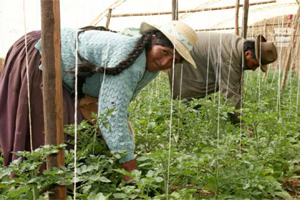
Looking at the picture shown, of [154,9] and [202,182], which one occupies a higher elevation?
[154,9]

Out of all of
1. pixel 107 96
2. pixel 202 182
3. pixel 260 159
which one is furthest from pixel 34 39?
pixel 260 159

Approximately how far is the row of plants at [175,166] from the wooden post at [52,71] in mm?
76

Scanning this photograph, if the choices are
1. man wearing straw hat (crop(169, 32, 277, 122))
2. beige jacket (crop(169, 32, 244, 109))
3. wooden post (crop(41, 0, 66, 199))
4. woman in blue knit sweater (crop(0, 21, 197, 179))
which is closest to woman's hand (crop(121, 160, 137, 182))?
woman in blue knit sweater (crop(0, 21, 197, 179))

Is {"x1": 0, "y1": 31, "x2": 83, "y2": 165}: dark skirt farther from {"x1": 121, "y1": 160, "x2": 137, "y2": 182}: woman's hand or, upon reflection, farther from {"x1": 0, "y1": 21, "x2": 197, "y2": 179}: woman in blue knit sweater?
{"x1": 121, "y1": 160, "x2": 137, "y2": 182}: woman's hand

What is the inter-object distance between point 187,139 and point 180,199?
1.10 m

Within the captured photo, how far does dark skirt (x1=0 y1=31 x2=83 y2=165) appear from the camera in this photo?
7.17 ft

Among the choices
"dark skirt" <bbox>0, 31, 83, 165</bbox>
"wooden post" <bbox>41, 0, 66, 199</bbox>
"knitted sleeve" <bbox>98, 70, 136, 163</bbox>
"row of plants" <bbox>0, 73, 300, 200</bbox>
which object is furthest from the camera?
"dark skirt" <bbox>0, 31, 83, 165</bbox>

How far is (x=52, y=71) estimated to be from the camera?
5.13 feet

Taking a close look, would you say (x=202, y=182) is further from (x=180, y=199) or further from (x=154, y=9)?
(x=154, y=9)

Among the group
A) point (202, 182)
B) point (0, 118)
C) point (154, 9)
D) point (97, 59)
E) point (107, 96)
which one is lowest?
point (202, 182)

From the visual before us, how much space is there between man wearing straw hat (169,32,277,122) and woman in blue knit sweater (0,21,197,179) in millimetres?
1738

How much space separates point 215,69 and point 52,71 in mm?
2925

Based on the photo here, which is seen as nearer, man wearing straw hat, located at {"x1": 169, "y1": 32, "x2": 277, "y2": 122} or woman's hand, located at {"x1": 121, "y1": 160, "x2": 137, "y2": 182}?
woman's hand, located at {"x1": 121, "y1": 160, "x2": 137, "y2": 182}

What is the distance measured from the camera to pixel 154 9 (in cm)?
1019
